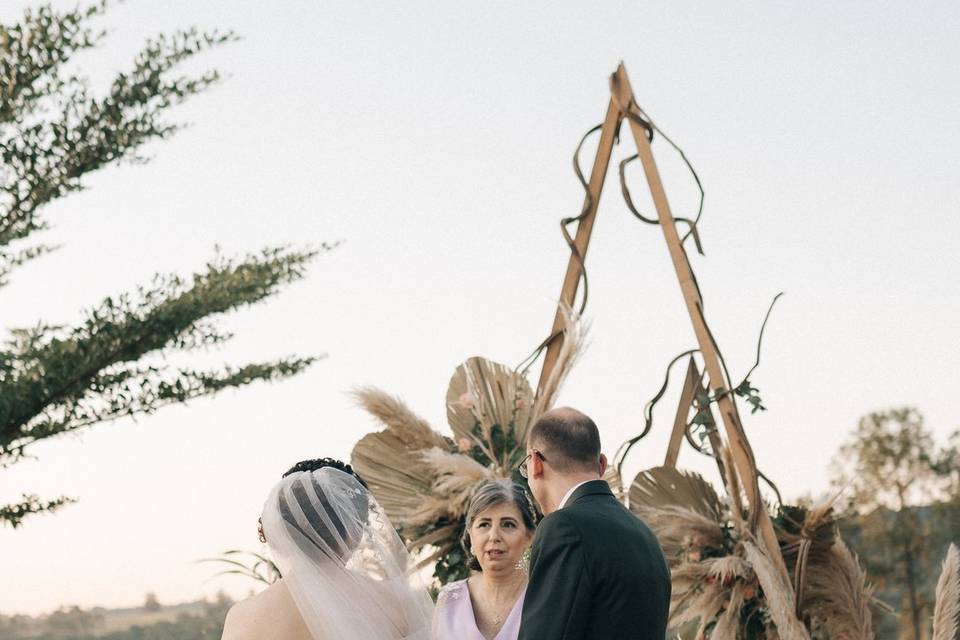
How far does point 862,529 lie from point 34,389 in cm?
798

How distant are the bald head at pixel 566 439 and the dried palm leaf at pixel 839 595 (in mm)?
1905

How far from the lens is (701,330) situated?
4.52 meters

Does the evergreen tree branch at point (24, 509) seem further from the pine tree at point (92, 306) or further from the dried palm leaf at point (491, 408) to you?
the dried palm leaf at point (491, 408)

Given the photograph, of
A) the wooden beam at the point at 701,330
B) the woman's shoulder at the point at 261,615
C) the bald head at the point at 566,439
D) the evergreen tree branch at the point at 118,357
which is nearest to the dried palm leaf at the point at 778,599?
the wooden beam at the point at 701,330

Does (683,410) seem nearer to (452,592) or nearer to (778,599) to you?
(778,599)

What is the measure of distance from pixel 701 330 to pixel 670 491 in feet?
2.26

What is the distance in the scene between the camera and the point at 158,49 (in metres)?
8.69

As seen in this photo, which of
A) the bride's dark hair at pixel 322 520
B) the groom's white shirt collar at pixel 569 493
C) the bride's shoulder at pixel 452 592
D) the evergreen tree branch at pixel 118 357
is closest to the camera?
the groom's white shirt collar at pixel 569 493

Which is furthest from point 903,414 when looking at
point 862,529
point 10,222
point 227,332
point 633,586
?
point 633,586

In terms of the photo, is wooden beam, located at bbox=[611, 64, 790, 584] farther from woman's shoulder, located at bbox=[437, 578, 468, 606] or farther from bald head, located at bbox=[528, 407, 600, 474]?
bald head, located at bbox=[528, 407, 600, 474]

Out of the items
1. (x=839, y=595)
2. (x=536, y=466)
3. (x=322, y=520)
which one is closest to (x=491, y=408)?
(x=839, y=595)

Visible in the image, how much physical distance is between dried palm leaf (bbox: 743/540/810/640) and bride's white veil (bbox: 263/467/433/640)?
155 cm

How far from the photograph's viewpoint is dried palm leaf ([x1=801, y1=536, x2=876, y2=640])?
425 centimetres

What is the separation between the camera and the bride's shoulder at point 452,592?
432cm
